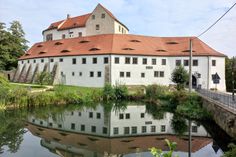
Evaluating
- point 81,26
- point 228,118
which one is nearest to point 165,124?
point 228,118

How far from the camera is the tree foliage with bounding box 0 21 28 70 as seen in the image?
183ft

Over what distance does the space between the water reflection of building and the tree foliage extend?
119 ft

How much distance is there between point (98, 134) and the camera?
1773 centimetres

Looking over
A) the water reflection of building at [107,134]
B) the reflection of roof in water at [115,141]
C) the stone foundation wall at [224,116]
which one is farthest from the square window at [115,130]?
the stone foundation wall at [224,116]

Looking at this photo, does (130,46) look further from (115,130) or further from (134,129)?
(115,130)

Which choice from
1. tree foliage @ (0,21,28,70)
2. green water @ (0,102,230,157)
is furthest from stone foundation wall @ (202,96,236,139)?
tree foliage @ (0,21,28,70)

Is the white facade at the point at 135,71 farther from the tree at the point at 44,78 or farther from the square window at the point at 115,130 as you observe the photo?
the square window at the point at 115,130

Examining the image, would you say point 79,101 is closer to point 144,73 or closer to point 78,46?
point 144,73

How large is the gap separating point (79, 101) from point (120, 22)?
27.5 m

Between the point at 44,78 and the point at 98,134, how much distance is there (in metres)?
26.3

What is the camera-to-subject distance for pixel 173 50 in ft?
147

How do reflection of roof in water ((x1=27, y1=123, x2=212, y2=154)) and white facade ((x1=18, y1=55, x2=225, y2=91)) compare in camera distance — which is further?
white facade ((x1=18, y1=55, x2=225, y2=91))

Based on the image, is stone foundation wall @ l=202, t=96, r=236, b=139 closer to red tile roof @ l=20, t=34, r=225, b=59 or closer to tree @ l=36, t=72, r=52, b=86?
red tile roof @ l=20, t=34, r=225, b=59

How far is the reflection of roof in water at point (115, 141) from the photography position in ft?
46.0
